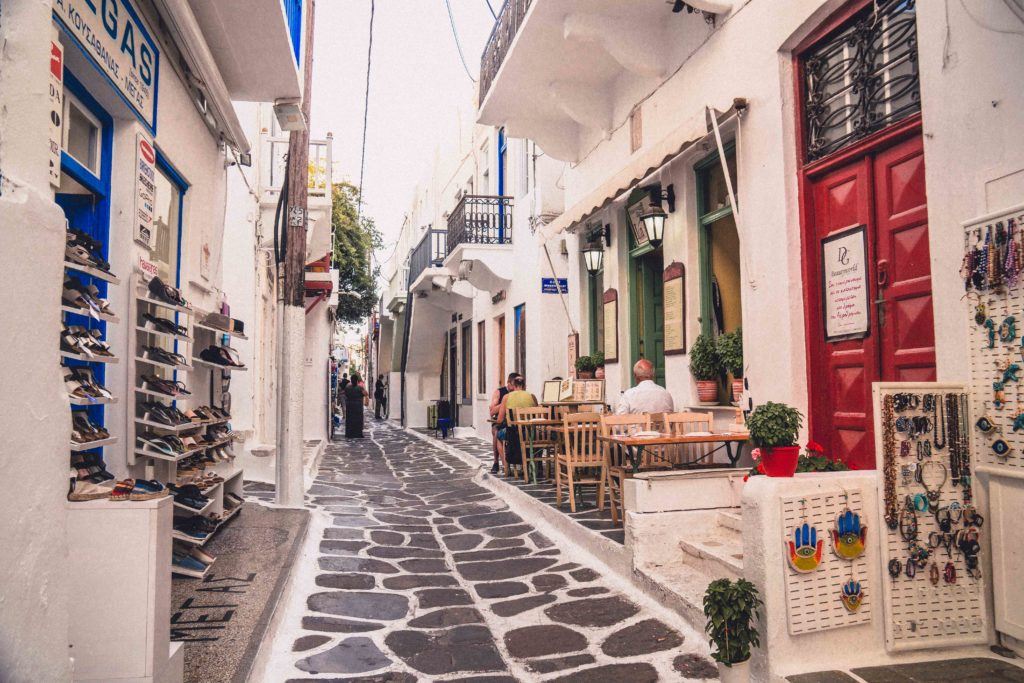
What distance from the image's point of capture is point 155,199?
5273 mm

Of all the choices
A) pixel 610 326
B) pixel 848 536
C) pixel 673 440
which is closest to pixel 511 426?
pixel 610 326

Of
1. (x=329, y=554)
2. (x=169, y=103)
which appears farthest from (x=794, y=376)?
(x=169, y=103)

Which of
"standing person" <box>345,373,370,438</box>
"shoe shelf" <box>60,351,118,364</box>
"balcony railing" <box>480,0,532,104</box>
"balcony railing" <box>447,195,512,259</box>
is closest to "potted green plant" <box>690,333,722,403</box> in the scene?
"balcony railing" <box>480,0,532,104</box>

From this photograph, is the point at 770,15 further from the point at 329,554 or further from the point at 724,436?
the point at 329,554

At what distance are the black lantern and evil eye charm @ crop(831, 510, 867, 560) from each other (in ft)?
21.2

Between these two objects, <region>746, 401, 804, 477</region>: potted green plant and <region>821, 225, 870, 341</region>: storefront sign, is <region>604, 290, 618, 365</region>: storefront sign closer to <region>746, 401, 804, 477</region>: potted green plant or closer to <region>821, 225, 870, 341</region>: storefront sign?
<region>821, 225, 870, 341</region>: storefront sign

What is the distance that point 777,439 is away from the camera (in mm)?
3736

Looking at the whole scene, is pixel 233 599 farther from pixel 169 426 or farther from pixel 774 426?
pixel 774 426

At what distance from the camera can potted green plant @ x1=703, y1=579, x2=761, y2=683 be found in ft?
10.4

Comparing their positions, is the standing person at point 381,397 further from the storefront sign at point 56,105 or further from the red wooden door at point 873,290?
the storefront sign at point 56,105

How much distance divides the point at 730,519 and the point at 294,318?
16.4 feet

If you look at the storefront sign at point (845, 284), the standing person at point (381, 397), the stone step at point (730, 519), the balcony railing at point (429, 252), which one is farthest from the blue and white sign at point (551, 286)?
the standing person at point (381, 397)

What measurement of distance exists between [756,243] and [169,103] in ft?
15.8

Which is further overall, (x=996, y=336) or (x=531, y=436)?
(x=531, y=436)
